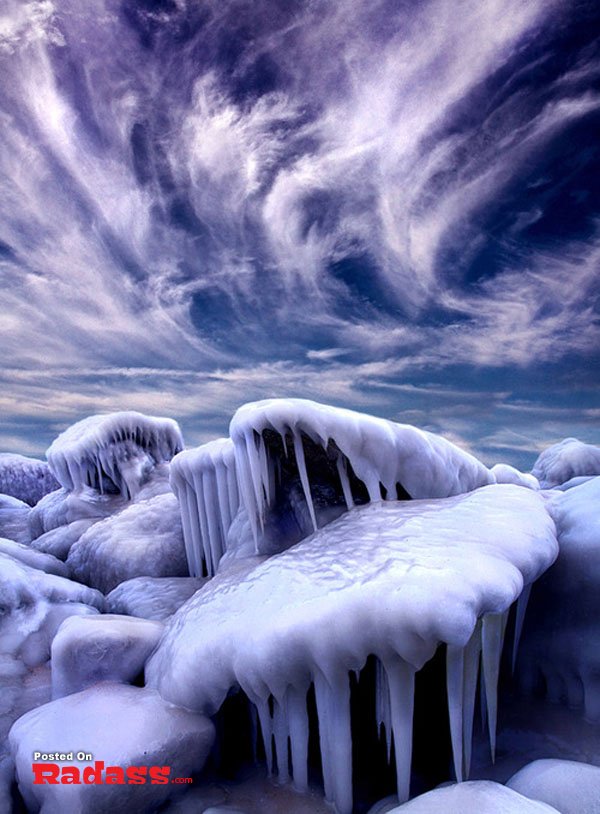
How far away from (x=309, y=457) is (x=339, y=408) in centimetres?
56

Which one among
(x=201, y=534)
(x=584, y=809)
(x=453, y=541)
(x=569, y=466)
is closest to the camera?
(x=584, y=809)

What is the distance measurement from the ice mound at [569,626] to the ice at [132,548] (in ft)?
13.9

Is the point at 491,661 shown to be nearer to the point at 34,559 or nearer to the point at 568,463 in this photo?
the point at 34,559

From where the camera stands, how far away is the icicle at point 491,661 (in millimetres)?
2330

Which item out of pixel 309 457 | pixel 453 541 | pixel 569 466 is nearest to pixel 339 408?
pixel 309 457

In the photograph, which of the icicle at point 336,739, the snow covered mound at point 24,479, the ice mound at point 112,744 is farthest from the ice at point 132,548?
the snow covered mound at point 24,479

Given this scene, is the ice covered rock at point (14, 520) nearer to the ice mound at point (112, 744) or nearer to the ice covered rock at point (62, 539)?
the ice covered rock at point (62, 539)

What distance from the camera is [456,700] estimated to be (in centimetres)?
214

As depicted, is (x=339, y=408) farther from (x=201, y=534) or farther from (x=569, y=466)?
(x=569, y=466)

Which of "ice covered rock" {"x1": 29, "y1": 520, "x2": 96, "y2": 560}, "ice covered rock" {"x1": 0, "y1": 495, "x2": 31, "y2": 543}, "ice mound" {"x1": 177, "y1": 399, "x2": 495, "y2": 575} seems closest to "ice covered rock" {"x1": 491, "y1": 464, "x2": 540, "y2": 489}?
"ice mound" {"x1": 177, "y1": 399, "x2": 495, "y2": 575}

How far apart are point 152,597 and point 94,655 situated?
184 cm

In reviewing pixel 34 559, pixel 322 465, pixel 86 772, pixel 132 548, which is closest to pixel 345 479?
pixel 322 465

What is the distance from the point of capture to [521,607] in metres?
2.87

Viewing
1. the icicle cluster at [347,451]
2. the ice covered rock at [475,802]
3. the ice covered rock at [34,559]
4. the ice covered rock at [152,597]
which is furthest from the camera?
the ice covered rock at [34,559]
